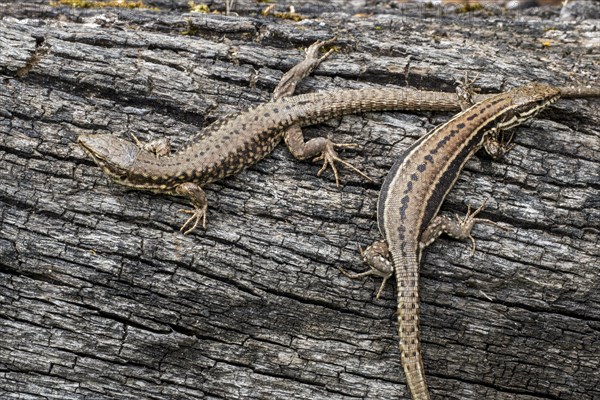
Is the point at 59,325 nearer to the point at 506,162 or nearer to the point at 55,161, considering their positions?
the point at 55,161

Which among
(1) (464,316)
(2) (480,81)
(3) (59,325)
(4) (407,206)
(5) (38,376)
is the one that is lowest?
(5) (38,376)

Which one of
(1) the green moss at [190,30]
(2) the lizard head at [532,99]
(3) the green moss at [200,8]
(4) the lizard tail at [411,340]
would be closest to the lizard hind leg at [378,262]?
(4) the lizard tail at [411,340]

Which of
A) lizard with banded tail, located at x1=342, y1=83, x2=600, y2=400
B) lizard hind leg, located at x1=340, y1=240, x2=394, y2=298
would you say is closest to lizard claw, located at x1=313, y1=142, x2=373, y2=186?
lizard with banded tail, located at x1=342, y1=83, x2=600, y2=400

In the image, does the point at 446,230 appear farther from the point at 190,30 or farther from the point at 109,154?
the point at 190,30

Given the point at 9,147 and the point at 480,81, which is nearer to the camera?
the point at 9,147

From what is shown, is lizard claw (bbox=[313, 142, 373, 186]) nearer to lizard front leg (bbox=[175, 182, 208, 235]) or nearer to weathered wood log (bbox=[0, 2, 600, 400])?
weathered wood log (bbox=[0, 2, 600, 400])

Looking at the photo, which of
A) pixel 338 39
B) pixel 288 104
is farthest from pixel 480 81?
pixel 288 104

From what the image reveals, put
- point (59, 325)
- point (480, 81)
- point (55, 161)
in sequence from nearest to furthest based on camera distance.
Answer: point (59, 325) → point (55, 161) → point (480, 81)
